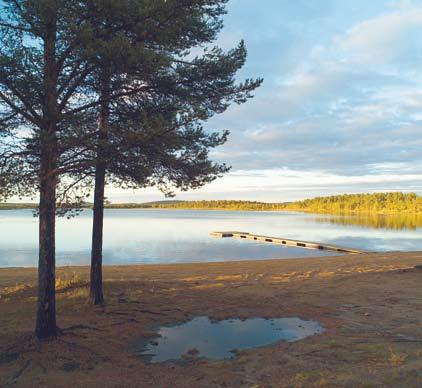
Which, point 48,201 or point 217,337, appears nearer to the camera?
point 48,201

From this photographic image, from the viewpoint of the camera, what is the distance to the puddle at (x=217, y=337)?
7785 mm

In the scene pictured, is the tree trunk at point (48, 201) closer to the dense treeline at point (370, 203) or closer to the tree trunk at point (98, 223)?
the tree trunk at point (98, 223)

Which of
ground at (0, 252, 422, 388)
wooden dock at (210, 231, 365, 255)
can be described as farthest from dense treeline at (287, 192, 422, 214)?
ground at (0, 252, 422, 388)

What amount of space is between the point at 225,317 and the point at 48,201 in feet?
17.0

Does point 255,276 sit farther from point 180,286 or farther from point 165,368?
point 165,368

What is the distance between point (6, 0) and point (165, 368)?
7.38 m

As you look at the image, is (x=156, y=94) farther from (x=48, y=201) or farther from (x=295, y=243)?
(x=295, y=243)

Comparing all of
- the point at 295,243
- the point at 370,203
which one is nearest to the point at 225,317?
the point at 295,243

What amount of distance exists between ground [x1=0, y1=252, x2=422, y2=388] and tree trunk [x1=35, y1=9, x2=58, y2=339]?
0.48m

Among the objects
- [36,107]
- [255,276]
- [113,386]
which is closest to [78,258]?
[255,276]

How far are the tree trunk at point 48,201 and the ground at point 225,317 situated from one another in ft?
1.57

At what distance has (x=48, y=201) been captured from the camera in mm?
8055

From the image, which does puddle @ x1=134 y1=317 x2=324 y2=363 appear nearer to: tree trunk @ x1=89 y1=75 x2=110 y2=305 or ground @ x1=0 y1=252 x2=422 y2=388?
ground @ x1=0 y1=252 x2=422 y2=388

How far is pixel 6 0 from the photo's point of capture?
7914 millimetres
